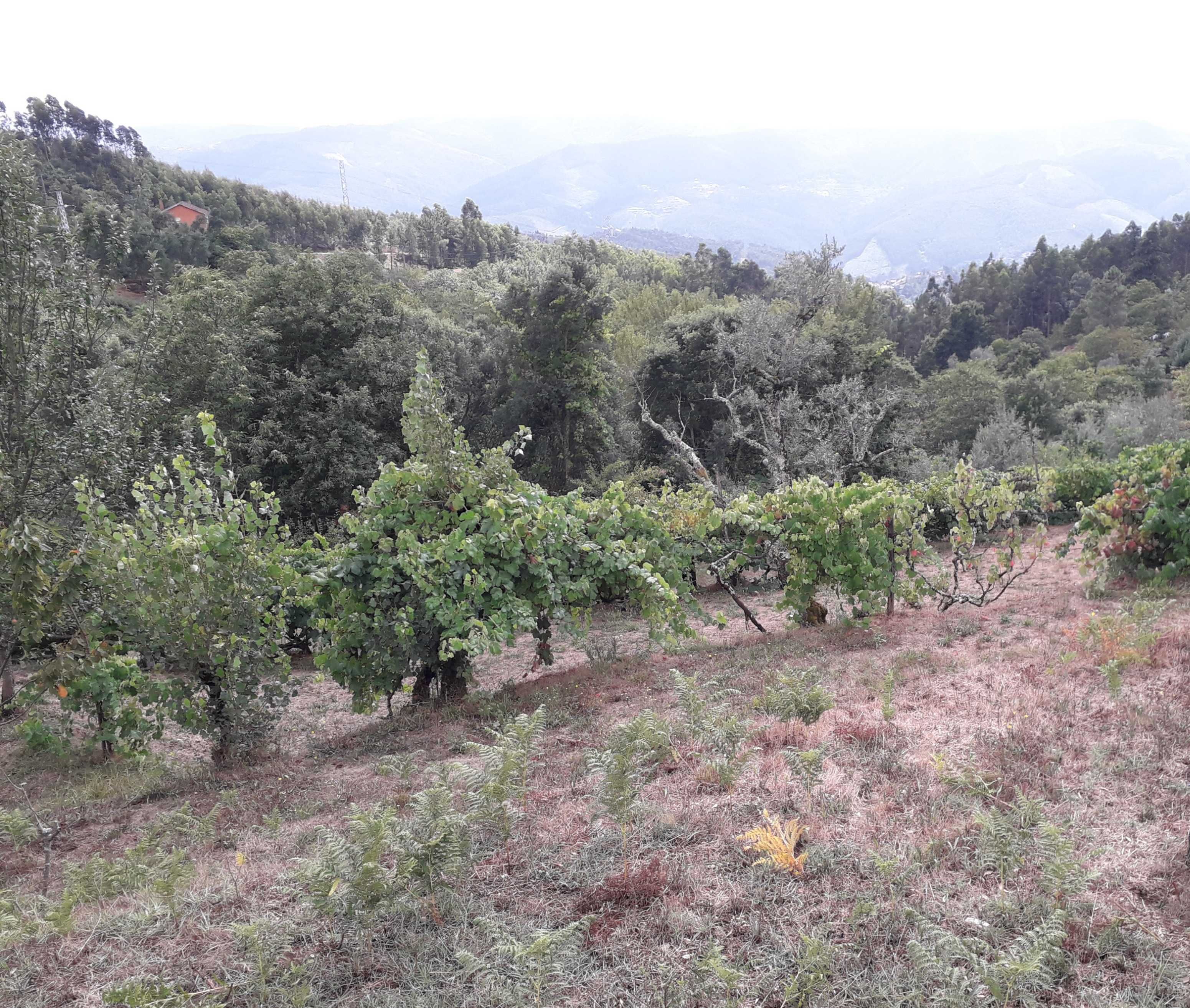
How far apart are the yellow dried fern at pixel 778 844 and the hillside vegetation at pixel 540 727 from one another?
2 centimetres

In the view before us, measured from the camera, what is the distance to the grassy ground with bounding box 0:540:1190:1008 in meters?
2.51

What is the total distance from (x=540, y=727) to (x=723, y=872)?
4.65 ft

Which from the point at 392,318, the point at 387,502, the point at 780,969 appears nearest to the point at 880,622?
the point at 387,502

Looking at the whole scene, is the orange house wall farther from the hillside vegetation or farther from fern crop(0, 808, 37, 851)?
fern crop(0, 808, 37, 851)

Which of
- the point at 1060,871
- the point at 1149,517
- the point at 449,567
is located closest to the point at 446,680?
the point at 449,567

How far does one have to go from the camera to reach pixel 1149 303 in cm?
4588

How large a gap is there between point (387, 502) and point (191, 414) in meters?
12.6

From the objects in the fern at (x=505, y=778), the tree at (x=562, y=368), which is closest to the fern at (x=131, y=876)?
the fern at (x=505, y=778)

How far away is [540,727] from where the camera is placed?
13.8 feet

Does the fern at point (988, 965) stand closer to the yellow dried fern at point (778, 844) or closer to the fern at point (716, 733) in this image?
the yellow dried fern at point (778, 844)

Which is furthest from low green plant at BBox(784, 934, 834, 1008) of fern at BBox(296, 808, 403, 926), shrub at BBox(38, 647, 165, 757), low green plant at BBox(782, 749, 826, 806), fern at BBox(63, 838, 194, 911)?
shrub at BBox(38, 647, 165, 757)

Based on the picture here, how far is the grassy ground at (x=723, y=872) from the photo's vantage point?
2.51 meters

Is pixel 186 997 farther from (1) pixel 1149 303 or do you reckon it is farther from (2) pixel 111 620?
(1) pixel 1149 303

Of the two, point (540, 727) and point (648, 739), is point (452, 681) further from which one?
point (648, 739)
